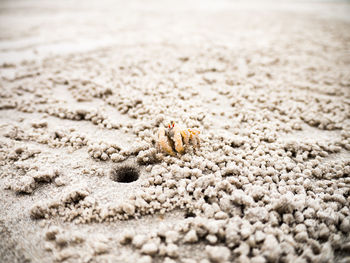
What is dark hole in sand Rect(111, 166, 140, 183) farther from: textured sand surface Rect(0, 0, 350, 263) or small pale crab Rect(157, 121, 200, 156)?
small pale crab Rect(157, 121, 200, 156)

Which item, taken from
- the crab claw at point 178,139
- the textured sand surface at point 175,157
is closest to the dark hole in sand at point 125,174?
the textured sand surface at point 175,157

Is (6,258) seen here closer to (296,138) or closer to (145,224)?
(145,224)

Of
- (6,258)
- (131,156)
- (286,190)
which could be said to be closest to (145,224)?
(131,156)

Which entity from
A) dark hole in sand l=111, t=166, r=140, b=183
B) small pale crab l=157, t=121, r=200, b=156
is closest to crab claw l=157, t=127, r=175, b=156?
small pale crab l=157, t=121, r=200, b=156

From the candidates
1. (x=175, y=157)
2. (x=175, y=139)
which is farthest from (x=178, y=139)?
(x=175, y=157)

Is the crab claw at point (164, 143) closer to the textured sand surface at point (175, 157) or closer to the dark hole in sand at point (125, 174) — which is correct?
the textured sand surface at point (175, 157)

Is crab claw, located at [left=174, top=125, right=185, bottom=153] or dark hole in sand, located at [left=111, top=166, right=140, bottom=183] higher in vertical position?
crab claw, located at [left=174, top=125, right=185, bottom=153]

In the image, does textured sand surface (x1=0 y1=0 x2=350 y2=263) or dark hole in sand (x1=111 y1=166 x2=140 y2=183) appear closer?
textured sand surface (x1=0 y1=0 x2=350 y2=263)
